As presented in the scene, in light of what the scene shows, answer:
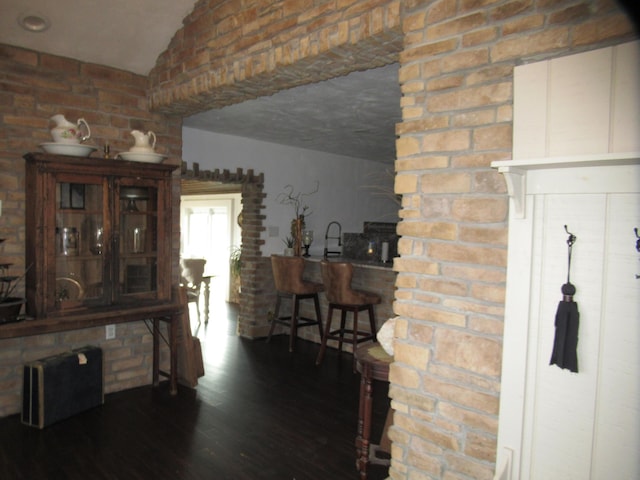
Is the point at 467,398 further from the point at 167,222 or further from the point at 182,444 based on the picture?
the point at 167,222

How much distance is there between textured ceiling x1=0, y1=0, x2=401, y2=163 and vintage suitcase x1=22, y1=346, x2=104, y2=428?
217cm

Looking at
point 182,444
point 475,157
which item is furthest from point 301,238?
point 475,157

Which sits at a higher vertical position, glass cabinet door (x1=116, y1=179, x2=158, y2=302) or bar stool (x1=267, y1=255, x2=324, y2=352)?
glass cabinet door (x1=116, y1=179, x2=158, y2=302)

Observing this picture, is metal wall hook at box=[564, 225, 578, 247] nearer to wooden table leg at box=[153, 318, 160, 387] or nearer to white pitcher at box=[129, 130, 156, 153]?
white pitcher at box=[129, 130, 156, 153]

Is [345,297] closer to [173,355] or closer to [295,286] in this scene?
[295,286]

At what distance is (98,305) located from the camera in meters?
3.23

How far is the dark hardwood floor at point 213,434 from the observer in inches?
101

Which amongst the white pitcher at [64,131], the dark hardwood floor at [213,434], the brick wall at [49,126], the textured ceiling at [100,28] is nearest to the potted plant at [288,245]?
the dark hardwood floor at [213,434]

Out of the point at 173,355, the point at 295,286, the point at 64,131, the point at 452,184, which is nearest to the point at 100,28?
the point at 64,131

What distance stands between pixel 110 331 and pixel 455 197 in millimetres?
3051

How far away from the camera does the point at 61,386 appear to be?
122 inches

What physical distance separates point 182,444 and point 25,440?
989 millimetres

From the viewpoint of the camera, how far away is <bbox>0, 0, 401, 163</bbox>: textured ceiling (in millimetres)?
2945

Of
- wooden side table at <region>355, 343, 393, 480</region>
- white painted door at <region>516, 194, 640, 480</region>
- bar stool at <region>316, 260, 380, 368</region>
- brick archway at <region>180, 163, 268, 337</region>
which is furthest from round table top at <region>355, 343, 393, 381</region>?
brick archway at <region>180, 163, 268, 337</region>
